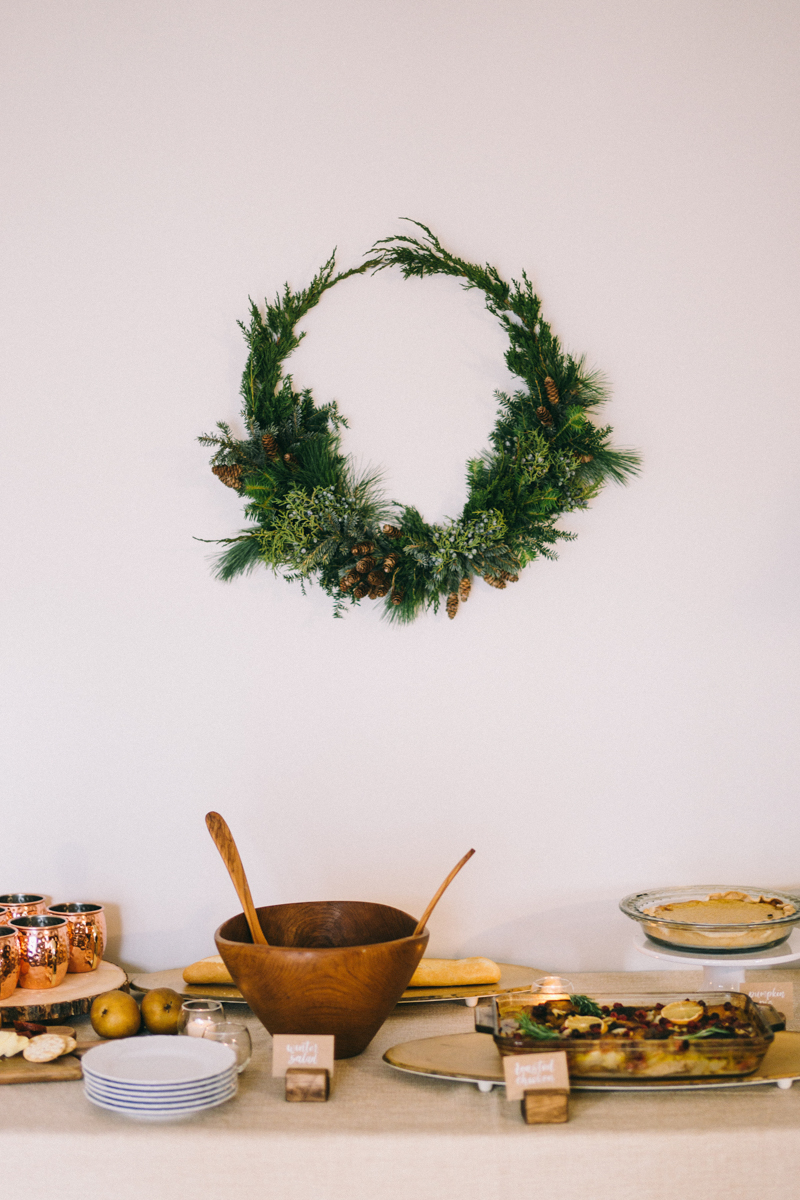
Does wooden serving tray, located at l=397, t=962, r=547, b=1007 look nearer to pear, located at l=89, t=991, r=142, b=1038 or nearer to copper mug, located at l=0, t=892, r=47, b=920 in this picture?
pear, located at l=89, t=991, r=142, b=1038

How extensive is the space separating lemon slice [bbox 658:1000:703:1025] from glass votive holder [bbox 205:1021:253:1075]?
18.4 inches

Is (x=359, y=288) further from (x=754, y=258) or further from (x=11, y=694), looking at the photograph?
(x=11, y=694)

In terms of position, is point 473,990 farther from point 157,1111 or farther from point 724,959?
point 157,1111

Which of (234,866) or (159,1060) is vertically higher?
(234,866)

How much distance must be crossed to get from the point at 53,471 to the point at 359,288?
0.57 metres

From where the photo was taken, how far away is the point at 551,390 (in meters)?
1.32

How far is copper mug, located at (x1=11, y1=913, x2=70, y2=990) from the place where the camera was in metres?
1.12

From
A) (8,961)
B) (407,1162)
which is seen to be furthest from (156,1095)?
(8,961)

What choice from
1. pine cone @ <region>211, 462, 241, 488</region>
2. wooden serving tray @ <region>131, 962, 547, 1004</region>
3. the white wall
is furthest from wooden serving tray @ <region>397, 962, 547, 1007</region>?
pine cone @ <region>211, 462, 241, 488</region>

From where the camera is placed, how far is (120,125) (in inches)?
55.8

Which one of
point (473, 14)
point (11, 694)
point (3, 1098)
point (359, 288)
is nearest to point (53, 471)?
point (11, 694)

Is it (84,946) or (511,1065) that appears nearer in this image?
(511,1065)

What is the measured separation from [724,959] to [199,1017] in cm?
62

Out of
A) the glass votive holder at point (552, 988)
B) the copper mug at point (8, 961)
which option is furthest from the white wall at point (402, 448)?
the copper mug at point (8, 961)
